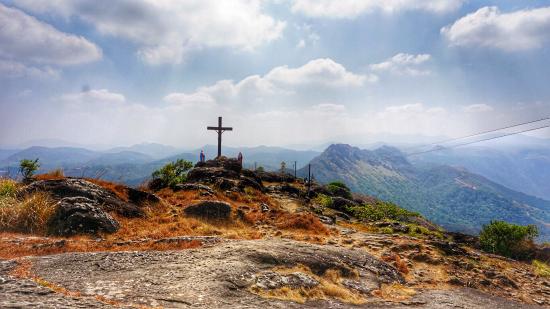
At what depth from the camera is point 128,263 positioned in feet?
38.5

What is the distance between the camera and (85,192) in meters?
19.0

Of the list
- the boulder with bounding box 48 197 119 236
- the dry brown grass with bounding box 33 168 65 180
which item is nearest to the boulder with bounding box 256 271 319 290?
the boulder with bounding box 48 197 119 236

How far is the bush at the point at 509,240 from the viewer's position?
26672mm

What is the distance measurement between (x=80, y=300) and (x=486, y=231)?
110 feet

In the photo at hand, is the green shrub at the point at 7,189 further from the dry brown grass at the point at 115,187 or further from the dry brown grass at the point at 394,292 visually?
the dry brown grass at the point at 394,292

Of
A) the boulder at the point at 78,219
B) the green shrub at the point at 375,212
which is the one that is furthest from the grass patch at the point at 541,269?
the boulder at the point at 78,219

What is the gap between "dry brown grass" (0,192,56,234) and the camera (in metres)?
15.3

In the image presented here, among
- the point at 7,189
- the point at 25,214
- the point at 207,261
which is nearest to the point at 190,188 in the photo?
the point at 7,189

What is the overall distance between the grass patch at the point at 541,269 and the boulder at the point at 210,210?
71.3 feet

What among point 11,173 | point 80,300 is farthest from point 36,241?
point 11,173

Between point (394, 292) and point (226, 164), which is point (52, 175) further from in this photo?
point (226, 164)

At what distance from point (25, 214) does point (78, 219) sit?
258cm

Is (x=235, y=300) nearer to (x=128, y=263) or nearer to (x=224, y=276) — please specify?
(x=224, y=276)

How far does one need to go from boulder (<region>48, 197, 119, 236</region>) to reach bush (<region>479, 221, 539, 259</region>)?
3072 centimetres
